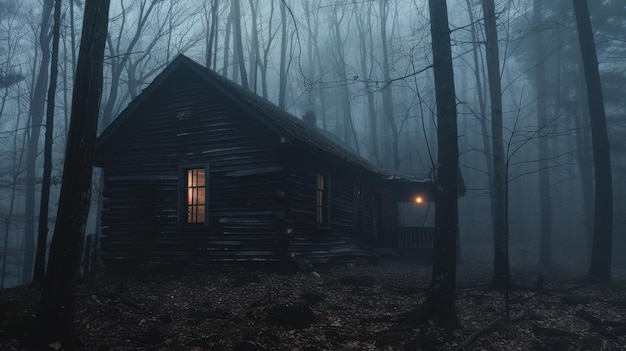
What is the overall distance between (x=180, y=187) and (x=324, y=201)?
17.4 ft

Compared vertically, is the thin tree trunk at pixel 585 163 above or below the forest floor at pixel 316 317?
above

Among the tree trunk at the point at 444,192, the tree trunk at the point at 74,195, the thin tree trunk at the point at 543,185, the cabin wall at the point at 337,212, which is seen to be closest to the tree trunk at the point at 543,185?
the thin tree trunk at the point at 543,185

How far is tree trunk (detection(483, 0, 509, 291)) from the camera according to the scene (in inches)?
438

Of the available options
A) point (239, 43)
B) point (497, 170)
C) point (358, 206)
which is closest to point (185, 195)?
point (358, 206)

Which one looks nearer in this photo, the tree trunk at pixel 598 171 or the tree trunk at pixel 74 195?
the tree trunk at pixel 74 195

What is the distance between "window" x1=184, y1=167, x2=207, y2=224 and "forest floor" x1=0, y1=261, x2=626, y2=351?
3.31 m

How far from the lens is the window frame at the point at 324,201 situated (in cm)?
1592

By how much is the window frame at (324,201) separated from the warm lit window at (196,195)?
13.6 feet

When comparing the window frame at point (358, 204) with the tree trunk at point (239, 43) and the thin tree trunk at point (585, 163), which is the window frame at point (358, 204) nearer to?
the tree trunk at point (239, 43)

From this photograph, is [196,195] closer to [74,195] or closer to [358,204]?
[358,204]

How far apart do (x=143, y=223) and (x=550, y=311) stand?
12.4 m

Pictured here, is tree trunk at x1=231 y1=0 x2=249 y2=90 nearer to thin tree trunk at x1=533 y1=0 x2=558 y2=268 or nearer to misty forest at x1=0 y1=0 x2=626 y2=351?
misty forest at x1=0 y1=0 x2=626 y2=351

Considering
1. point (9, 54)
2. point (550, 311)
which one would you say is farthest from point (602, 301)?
point (9, 54)

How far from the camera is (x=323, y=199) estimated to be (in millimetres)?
16266
